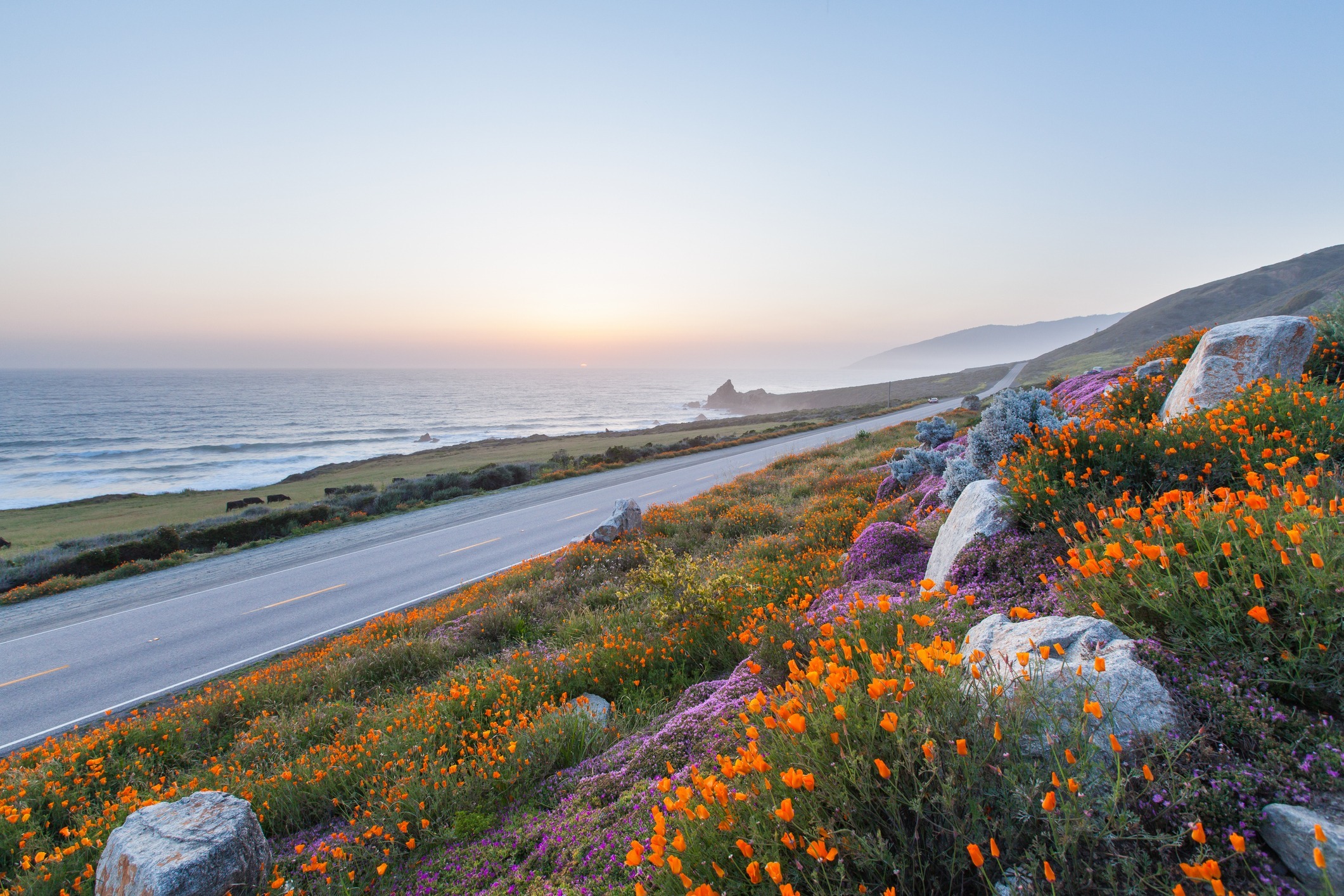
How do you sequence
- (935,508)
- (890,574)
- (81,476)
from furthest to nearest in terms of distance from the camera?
(81,476) < (935,508) < (890,574)

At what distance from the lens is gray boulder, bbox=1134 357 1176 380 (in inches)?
390

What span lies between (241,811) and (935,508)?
8537mm

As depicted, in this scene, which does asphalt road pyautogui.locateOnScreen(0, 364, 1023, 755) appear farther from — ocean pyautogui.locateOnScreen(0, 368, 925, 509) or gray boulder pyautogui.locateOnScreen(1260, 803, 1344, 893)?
ocean pyautogui.locateOnScreen(0, 368, 925, 509)

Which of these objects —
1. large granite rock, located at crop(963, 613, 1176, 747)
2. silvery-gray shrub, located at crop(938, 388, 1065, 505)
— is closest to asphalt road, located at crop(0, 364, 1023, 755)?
silvery-gray shrub, located at crop(938, 388, 1065, 505)

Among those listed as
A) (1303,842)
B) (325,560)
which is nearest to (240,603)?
(325,560)

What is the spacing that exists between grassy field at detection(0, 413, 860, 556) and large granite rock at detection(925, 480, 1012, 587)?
35444mm

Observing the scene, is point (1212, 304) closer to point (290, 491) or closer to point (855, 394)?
point (855, 394)

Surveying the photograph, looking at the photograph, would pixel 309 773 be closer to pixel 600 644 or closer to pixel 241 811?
pixel 241 811

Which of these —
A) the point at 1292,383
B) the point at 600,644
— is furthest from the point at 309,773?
the point at 1292,383

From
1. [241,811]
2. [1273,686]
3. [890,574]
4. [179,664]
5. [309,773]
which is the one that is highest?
[1273,686]

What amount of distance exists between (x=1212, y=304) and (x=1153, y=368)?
18104 cm

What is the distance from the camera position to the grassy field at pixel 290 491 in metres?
31.8

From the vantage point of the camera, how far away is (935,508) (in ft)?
→ 27.5

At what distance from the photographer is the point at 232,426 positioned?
92.3 metres
